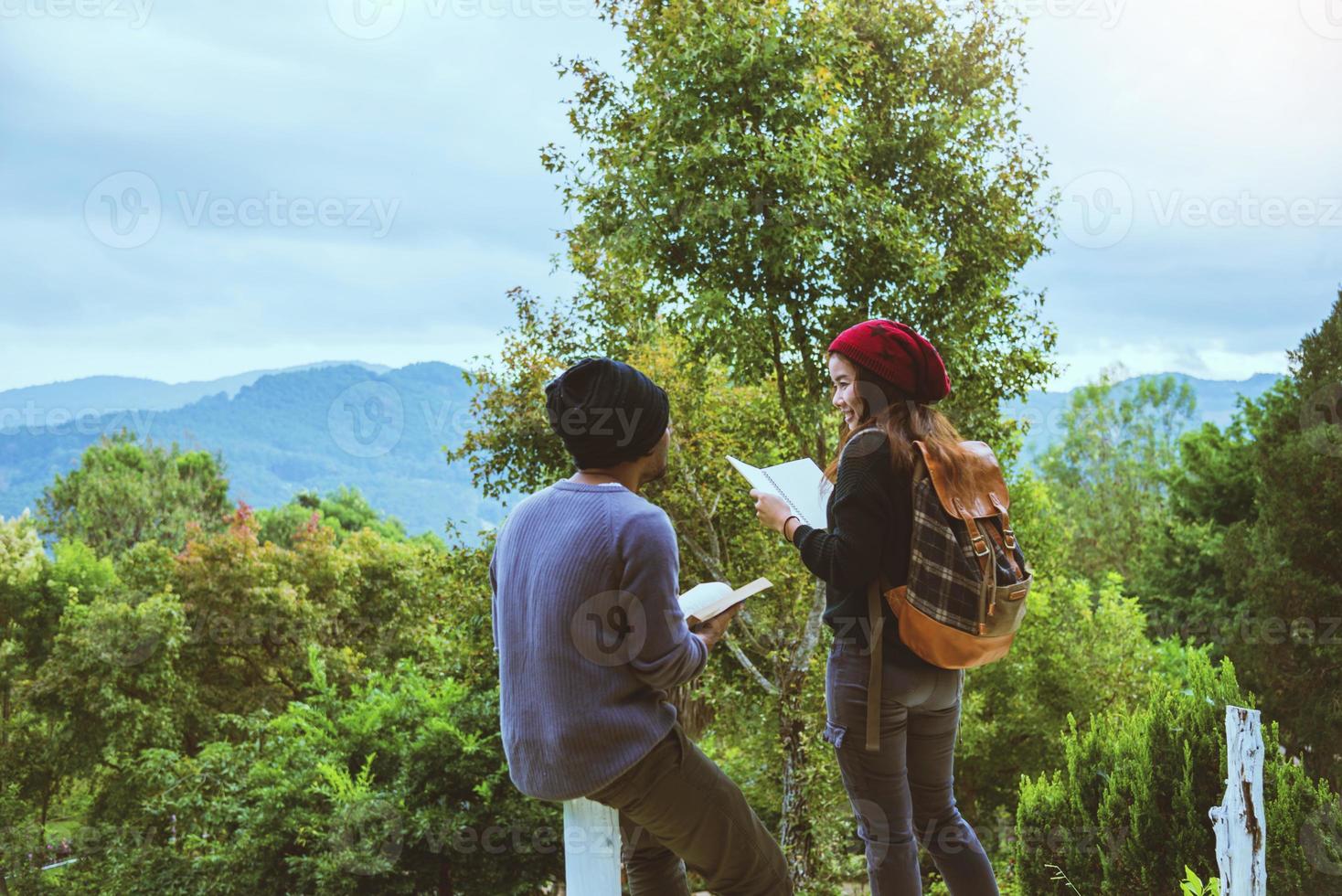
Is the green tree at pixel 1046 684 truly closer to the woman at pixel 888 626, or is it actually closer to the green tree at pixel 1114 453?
the woman at pixel 888 626

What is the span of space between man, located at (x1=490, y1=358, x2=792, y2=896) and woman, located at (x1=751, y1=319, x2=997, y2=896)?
376 mm

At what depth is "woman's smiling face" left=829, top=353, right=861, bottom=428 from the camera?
8.45ft

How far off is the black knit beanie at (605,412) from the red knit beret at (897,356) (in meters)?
0.58

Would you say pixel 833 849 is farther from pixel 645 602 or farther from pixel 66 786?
pixel 66 786

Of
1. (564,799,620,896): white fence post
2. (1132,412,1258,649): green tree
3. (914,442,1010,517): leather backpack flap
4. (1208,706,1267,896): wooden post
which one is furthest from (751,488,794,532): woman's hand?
(1132,412,1258,649): green tree

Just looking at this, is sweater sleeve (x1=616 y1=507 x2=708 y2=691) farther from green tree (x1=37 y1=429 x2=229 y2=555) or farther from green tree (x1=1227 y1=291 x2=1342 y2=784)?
green tree (x1=37 y1=429 x2=229 y2=555)

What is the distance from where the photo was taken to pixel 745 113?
8414mm

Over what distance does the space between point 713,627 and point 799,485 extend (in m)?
0.60

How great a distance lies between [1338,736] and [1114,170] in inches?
302

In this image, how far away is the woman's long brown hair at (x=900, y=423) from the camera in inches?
96.8

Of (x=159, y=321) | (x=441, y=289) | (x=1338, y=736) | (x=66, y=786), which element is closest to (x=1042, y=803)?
(x=1338, y=736)

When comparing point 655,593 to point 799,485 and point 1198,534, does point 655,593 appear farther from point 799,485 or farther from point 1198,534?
point 1198,534

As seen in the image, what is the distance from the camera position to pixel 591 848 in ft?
7.16

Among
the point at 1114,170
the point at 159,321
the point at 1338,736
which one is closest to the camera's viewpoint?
the point at 1114,170
